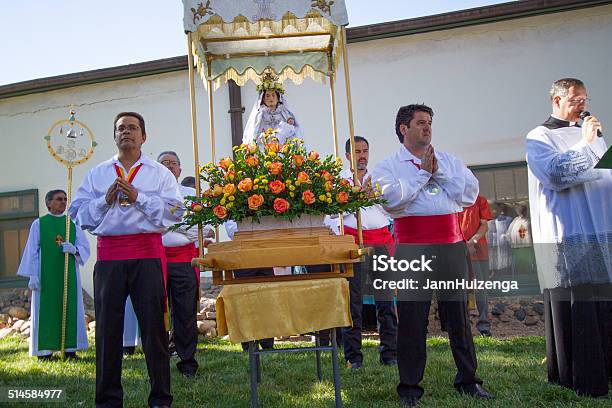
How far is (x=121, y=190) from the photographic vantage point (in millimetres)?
4723

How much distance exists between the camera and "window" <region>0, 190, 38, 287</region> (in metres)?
13.2

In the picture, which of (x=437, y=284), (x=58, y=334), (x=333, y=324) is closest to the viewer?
(x=333, y=324)

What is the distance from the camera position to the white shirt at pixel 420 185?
4812 millimetres

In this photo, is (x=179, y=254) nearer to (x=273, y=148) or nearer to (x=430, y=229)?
(x=273, y=148)

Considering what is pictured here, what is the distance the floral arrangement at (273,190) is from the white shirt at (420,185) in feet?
0.52

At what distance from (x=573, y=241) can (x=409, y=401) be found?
5.61 ft

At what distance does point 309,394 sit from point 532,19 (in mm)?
7935

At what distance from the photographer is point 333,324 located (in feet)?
14.9

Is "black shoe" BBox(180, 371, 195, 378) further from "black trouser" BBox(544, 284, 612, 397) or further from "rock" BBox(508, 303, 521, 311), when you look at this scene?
"rock" BBox(508, 303, 521, 311)

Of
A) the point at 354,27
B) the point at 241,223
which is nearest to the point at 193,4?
the point at 241,223

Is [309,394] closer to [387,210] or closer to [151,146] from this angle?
[387,210]

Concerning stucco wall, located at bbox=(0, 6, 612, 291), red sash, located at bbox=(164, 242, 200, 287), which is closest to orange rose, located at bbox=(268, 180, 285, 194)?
red sash, located at bbox=(164, 242, 200, 287)

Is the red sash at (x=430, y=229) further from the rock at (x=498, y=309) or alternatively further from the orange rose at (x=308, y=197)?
the rock at (x=498, y=309)

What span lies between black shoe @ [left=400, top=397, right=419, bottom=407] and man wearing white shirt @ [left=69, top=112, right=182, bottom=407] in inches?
67.2
